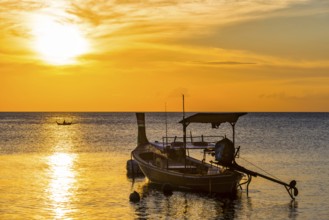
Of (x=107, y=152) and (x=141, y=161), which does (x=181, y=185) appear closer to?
(x=141, y=161)

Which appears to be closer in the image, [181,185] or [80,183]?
[181,185]

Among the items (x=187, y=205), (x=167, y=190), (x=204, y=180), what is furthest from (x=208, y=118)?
(x=187, y=205)

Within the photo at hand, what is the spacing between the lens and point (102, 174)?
2384 inches

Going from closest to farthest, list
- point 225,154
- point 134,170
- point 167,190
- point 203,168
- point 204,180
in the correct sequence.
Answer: point 225,154, point 204,180, point 167,190, point 203,168, point 134,170

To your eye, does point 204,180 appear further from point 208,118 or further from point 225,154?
point 208,118

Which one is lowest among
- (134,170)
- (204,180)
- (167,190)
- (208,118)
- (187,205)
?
(187,205)

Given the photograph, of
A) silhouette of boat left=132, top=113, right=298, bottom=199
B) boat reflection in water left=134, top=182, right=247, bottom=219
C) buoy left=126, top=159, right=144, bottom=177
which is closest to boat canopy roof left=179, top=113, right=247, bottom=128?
silhouette of boat left=132, top=113, right=298, bottom=199

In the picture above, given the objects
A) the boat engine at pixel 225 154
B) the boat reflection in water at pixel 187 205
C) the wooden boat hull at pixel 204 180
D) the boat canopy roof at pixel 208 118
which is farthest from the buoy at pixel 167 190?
the boat canopy roof at pixel 208 118

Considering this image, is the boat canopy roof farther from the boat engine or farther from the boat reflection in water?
the boat reflection in water

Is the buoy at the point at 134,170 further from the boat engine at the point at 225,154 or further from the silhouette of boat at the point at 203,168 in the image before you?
the boat engine at the point at 225,154

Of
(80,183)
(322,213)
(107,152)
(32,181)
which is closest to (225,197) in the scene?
(322,213)

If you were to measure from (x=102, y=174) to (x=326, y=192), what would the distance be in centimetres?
2401

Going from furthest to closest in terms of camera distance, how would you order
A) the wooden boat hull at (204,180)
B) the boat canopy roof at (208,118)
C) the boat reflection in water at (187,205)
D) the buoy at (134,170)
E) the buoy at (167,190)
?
the buoy at (134,170)
the boat canopy roof at (208,118)
the buoy at (167,190)
the wooden boat hull at (204,180)
the boat reflection in water at (187,205)

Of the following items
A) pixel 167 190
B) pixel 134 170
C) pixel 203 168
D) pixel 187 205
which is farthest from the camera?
pixel 134 170
